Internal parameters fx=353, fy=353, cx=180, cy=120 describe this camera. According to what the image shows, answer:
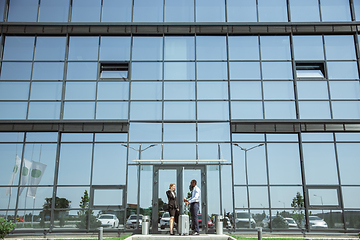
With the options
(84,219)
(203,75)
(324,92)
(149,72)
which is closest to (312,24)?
(324,92)

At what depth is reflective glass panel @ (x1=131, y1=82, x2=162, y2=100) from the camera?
1691 centimetres

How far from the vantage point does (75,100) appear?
55.3 ft

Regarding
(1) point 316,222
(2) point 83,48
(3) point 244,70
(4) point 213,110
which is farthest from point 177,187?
(2) point 83,48

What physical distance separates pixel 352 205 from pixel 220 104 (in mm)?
7366

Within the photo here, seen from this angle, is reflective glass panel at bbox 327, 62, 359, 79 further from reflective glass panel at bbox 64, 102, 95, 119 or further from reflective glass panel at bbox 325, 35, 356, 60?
reflective glass panel at bbox 64, 102, 95, 119

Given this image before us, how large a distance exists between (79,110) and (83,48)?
3248 millimetres

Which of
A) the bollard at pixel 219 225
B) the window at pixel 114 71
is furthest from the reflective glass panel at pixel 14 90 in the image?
the bollard at pixel 219 225

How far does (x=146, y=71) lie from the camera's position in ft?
56.8

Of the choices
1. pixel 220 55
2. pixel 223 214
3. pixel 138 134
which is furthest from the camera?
pixel 220 55

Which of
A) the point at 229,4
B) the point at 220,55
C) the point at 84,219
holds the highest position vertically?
the point at 229,4

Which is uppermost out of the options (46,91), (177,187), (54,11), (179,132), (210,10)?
(210,10)

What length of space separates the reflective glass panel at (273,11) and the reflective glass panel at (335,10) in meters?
1.95

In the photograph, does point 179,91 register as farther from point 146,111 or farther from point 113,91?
point 113,91

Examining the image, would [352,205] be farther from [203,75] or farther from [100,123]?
[100,123]
